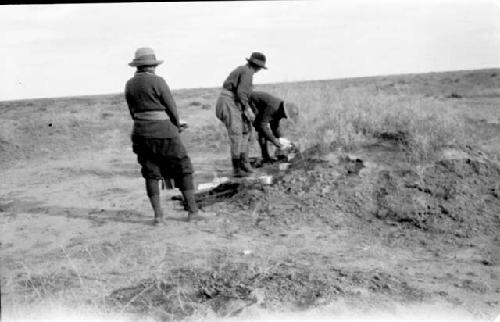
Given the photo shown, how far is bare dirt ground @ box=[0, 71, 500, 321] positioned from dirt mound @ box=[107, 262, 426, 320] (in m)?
0.01

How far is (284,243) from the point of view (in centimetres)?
487

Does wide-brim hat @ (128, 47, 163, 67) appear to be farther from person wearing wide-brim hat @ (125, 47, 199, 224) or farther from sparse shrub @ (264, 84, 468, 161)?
sparse shrub @ (264, 84, 468, 161)

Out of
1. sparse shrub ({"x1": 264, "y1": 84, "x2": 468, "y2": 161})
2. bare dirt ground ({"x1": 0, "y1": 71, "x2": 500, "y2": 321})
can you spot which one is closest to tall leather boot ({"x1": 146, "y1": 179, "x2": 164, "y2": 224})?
bare dirt ground ({"x1": 0, "y1": 71, "x2": 500, "y2": 321})

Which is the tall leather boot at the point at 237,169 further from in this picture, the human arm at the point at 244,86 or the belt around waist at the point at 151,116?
the belt around waist at the point at 151,116

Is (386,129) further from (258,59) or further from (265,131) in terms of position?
(258,59)

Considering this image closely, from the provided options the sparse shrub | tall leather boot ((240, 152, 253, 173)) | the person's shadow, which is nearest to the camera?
the person's shadow

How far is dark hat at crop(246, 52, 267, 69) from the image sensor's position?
693 centimetres

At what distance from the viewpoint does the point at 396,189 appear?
5.77m

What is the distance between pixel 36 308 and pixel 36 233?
2.42 meters

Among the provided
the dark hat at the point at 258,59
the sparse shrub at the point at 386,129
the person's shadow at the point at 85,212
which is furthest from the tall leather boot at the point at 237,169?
the person's shadow at the point at 85,212

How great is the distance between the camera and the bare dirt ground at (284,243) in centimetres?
356

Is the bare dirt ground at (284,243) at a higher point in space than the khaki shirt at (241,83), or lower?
lower

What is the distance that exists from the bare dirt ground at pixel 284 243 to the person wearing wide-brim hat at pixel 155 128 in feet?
1.87

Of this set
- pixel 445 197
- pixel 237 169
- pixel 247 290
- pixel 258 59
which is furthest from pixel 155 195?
pixel 445 197
